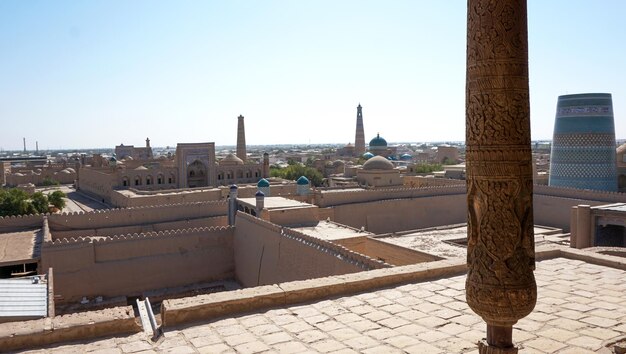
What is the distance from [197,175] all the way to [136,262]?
17145 millimetres

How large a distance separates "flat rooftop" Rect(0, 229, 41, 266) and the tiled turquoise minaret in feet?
59.7

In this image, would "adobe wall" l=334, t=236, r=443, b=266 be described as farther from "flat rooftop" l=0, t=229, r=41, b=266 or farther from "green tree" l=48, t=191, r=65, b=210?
"green tree" l=48, t=191, r=65, b=210

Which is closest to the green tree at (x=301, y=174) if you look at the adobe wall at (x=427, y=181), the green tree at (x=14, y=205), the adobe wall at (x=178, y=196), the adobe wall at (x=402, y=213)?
the adobe wall at (x=427, y=181)

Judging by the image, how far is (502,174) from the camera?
263 centimetres

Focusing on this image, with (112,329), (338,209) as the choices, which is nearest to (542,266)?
(112,329)

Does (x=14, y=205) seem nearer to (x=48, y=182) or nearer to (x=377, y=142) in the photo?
(x=48, y=182)

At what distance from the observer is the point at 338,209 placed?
18641 millimetres

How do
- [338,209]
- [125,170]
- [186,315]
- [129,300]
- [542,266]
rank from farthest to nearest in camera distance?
[125,170], [338,209], [129,300], [542,266], [186,315]

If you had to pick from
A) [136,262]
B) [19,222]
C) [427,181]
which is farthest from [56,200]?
[427,181]

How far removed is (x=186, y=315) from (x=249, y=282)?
954 centimetres

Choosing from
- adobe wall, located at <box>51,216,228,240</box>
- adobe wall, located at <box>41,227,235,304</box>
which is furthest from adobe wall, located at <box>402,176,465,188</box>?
adobe wall, located at <box>41,227,235,304</box>

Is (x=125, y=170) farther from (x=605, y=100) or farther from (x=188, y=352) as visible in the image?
(x=188, y=352)

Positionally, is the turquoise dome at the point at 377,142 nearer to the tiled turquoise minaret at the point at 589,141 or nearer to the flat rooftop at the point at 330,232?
the tiled turquoise minaret at the point at 589,141

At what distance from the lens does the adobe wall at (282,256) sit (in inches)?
391
